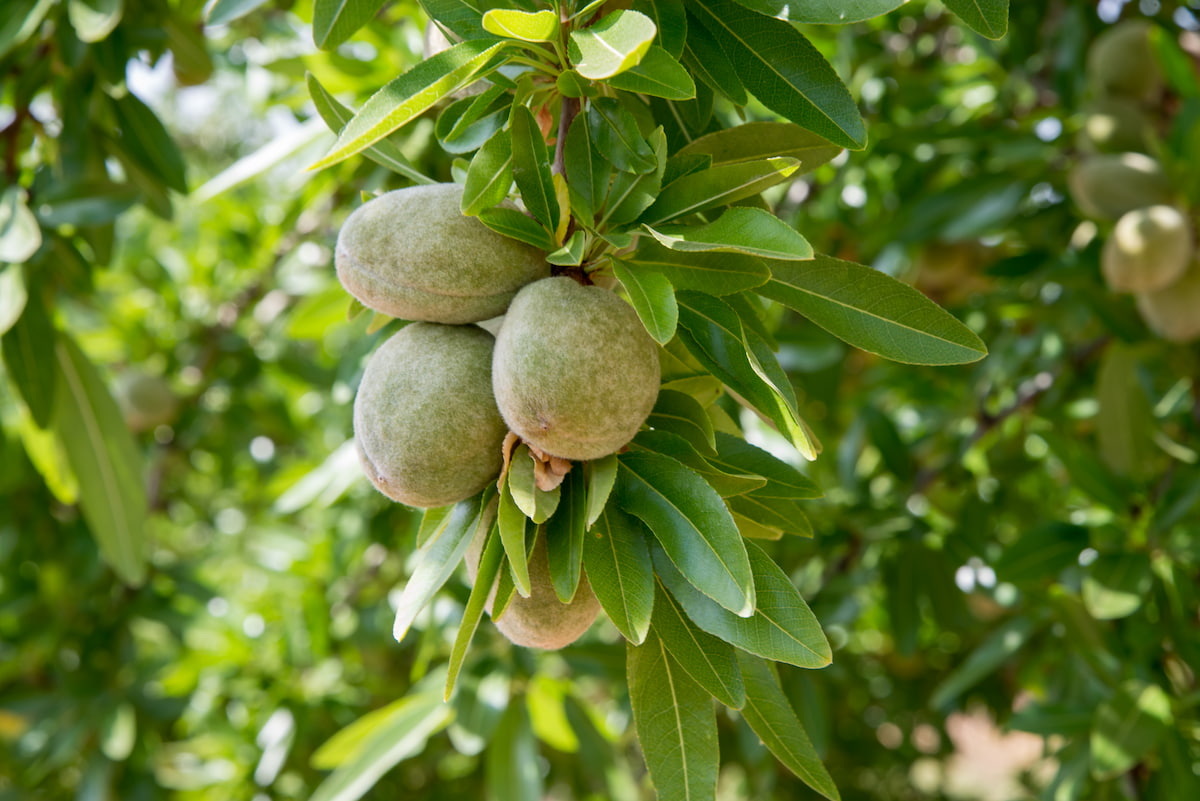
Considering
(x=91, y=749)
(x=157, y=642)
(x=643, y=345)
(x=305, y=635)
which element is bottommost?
(x=157, y=642)

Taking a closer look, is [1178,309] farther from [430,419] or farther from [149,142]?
[149,142]

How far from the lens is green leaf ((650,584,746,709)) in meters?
0.92

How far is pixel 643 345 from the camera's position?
2.93 ft

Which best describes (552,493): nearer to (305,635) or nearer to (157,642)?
(305,635)

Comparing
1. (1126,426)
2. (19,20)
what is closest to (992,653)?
(1126,426)

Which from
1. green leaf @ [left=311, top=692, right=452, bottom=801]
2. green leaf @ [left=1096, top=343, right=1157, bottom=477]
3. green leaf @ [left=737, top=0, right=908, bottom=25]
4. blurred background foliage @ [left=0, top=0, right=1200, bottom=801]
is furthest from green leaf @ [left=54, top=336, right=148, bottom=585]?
green leaf @ [left=1096, top=343, right=1157, bottom=477]

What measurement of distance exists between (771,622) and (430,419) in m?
0.34

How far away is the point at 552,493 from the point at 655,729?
242mm

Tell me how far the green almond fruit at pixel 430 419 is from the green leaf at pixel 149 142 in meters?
1.25

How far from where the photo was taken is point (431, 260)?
3.04ft

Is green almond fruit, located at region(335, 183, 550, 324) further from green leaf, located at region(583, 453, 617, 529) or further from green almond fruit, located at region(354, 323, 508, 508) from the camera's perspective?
green leaf, located at region(583, 453, 617, 529)

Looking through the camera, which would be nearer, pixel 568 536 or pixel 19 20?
pixel 568 536

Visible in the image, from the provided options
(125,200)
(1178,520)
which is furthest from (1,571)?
(1178,520)

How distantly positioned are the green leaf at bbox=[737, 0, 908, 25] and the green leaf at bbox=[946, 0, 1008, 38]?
0.37 feet
